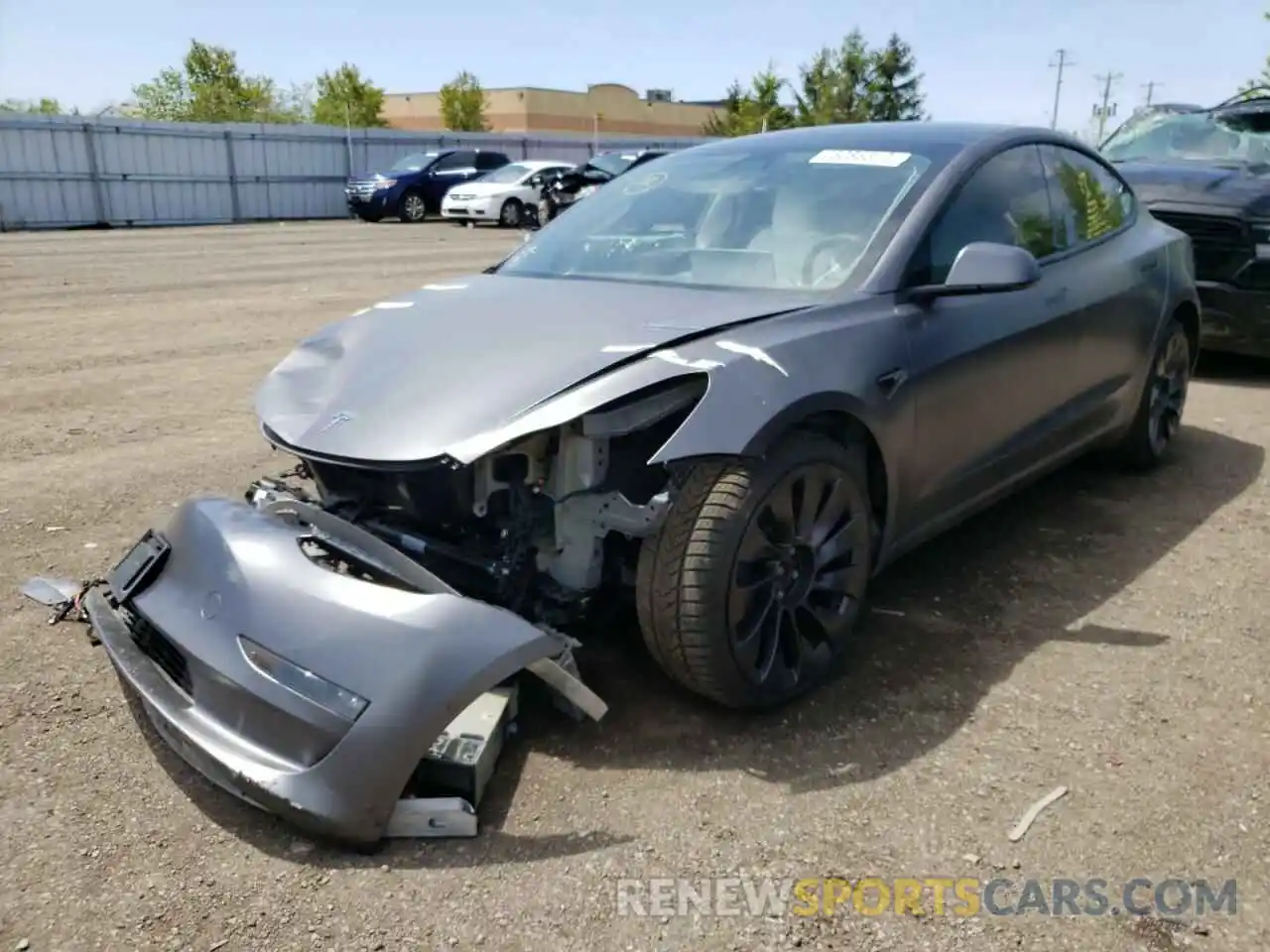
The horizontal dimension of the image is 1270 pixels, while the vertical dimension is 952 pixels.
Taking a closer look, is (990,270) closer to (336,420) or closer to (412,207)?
(336,420)

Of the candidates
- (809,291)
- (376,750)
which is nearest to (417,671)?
(376,750)

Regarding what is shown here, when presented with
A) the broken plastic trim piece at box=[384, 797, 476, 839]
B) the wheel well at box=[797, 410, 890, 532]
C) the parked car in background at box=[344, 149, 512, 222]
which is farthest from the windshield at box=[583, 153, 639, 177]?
the broken plastic trim piece at box=[384, 797, 476, 839]

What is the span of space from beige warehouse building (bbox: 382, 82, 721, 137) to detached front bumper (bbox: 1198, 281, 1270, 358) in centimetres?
6451

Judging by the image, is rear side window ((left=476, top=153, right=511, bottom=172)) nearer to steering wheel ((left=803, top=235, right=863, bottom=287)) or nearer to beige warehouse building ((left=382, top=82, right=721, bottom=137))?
steering wheel ((left=803, top=235, right=863, bottom=287))

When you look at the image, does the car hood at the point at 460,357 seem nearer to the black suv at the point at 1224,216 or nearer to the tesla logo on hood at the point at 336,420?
the tesla logo on hood at the point at 336,420

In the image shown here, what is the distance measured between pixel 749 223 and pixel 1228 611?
215 centimetres

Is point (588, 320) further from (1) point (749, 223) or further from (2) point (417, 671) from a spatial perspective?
(2) point (417, 671)

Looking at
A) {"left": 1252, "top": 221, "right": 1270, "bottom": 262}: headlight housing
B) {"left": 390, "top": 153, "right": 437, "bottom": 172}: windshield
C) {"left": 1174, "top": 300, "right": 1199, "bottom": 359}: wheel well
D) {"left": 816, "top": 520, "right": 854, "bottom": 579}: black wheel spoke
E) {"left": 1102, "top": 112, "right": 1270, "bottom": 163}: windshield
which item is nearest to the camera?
{"left": 816, "top": 520, "right": 854, "bottom": 579}: black wheel spoke

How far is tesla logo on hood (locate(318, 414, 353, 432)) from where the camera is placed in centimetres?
281

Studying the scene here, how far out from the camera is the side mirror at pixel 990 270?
10.4 feet

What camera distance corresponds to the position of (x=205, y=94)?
50.1 m

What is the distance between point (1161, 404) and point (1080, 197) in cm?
123

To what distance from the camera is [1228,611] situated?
3650mm

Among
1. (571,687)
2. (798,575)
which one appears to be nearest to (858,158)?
(798,575)
